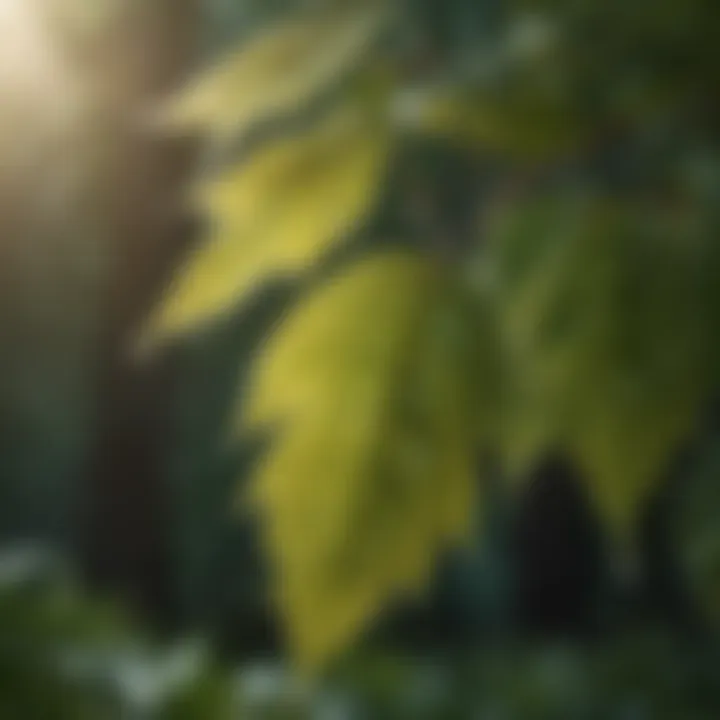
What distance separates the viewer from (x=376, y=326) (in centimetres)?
12

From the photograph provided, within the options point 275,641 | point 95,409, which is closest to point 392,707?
point 275,641

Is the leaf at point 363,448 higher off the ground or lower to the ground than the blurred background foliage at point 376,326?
lower

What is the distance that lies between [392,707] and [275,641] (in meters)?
0.04

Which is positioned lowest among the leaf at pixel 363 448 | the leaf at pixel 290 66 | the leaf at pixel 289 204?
the leaf at pixel 363 448

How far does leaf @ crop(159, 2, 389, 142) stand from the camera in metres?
0.14

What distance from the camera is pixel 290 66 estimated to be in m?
0.14

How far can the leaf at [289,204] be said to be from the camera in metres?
0.12

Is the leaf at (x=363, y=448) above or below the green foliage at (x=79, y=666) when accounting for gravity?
below

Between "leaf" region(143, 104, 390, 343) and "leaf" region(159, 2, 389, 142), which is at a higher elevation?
"leaf" region(159, 2, 389, 142)

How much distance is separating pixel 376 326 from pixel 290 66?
4 centimetres

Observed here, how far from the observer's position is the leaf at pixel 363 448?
12cm

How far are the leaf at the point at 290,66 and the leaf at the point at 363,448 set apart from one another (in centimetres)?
2

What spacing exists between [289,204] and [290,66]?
2 cm

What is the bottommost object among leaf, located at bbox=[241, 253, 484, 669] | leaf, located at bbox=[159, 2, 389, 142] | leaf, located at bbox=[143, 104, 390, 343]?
leaf, located at bbox=[241, 253, 484, 669]
